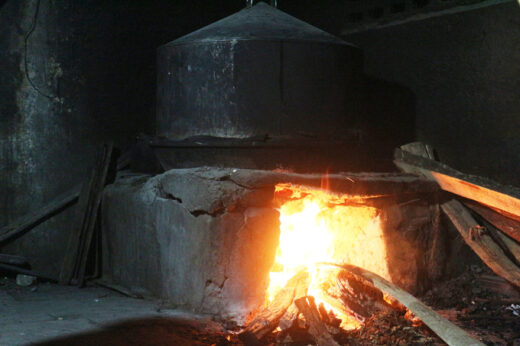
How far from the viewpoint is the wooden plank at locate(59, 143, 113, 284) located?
5.98 m

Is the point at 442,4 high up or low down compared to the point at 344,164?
up

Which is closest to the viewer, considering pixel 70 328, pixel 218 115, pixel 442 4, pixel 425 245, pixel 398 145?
pixel 70 328

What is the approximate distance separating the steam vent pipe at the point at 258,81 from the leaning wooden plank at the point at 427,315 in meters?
1.19

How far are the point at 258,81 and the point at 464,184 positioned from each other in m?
1.83

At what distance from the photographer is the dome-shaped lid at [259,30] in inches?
195

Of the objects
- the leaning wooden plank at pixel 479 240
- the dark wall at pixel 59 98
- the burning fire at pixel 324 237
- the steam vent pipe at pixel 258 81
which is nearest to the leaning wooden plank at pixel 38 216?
the dark wall at pixel 59 98

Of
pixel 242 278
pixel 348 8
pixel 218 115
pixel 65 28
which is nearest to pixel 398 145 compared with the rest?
pixel 348 8

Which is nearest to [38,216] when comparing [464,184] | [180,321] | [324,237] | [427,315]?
[180,321]

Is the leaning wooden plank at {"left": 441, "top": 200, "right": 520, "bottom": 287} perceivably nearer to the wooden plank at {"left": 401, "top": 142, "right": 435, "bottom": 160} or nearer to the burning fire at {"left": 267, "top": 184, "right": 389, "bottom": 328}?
the wooden plank at {"left": 401, "top": 142, "right": 435, "bottom": 160}

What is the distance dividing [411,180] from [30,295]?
11.1 feet

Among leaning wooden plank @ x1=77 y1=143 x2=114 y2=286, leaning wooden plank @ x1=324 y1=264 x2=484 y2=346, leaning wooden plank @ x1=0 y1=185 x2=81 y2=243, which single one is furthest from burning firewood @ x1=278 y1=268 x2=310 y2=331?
leaning wooden plank @ x1=0 y1=185 x2=81 y2=243

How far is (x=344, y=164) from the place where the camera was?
5.23m

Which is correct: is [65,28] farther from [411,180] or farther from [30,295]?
[411,180]

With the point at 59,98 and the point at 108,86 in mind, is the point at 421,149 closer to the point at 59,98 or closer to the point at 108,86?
the point at 108,86
